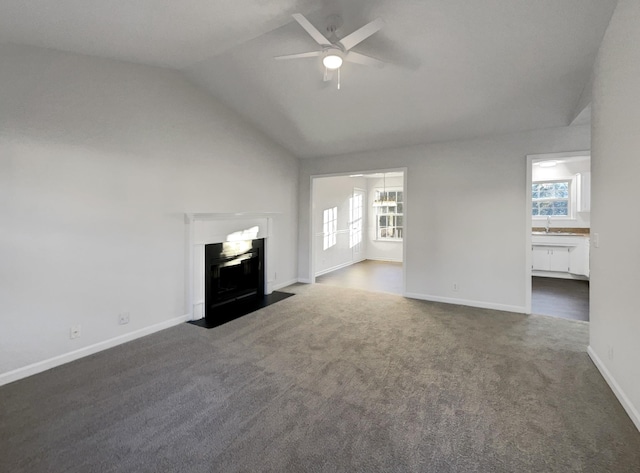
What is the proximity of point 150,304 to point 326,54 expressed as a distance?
3213 mm

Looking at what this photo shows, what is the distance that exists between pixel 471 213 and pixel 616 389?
2.70m

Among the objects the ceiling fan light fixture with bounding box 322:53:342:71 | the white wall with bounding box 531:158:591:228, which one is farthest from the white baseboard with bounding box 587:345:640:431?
the white wall with bounding box 531:158:591:228

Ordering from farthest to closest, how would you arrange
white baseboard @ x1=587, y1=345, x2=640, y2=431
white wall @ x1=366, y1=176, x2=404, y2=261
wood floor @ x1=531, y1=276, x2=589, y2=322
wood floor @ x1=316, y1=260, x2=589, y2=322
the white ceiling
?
white wall @ x1=366, y1=176, x2=404, y2=261
wood floor @ x1=316, y1=260, x2=589, y2=322
wood floor @ x1=531, y1=276, x2=589, y2=322
the white ceiling
white baseboard @ x1=587, y1=345, x2=640, y2=431

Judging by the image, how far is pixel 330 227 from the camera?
301 inches

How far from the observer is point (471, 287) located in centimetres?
459

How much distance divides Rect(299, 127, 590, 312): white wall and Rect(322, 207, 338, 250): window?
7.86 ft

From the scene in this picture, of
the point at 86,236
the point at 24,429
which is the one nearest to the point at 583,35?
the point at 86,236

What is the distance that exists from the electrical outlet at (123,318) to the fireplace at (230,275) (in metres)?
0.92

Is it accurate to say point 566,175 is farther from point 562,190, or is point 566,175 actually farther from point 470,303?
point 470,303

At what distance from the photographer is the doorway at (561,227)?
614 cm

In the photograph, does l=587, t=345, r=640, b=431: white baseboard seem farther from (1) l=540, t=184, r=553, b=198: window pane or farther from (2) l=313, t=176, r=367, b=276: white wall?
(1) l=540, t=184, r=553, b=198: window pane

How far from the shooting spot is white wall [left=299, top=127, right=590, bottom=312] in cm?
423

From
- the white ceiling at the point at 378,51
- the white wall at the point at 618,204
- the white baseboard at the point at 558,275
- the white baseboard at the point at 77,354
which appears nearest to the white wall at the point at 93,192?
the white baseboard at the point at 77,354

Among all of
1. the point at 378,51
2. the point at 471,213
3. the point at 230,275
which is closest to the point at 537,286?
the point at 471,213
